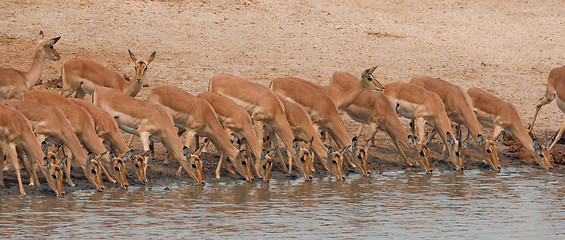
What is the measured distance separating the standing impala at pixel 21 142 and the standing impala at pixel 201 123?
2833 mm

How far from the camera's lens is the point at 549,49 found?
27.7 meters

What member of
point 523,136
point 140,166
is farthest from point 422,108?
point 140,166

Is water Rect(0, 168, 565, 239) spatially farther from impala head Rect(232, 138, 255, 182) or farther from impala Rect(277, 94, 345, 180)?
impala Rect(277, 94, 345, 180)

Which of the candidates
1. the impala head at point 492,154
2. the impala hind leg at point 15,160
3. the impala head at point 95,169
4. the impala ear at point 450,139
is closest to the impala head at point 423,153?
the impala ear at point 450,139

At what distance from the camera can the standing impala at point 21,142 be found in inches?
522

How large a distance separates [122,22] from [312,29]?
4974mm

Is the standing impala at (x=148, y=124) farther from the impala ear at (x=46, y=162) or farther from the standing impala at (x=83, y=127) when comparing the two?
the impala ear at (x=46, y=162)

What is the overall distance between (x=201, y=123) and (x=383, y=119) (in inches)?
140

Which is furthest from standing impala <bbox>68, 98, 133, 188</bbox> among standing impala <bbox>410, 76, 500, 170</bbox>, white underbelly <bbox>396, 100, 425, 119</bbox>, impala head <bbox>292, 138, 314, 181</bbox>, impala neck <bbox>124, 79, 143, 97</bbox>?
standing impala <bbox>410, 76, 500, 170</bbox>

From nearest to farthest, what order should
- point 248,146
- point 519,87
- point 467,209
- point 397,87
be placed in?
point 467,209
point 248,146
point 397,87
point 519,87

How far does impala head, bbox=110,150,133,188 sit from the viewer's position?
14.1 metres

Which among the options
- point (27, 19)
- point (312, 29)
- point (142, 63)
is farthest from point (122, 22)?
point (142, 63)

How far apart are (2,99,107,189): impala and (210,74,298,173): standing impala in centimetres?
333

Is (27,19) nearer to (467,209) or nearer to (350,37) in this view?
(350,37)
